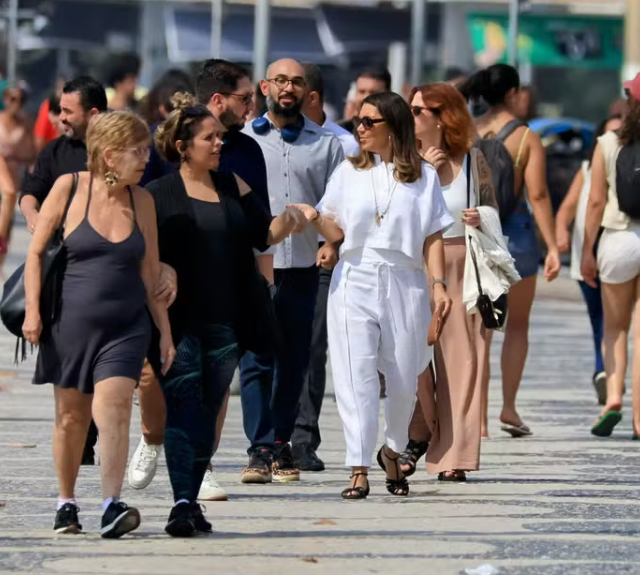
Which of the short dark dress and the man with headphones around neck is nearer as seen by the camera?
the short dark dress

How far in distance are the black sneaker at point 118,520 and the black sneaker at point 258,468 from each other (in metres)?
2.05

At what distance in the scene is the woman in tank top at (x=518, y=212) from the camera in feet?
39.7

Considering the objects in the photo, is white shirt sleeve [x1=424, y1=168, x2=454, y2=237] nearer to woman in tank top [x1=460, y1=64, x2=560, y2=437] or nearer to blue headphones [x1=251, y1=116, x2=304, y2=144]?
blue headphones [x1=251, y1=116, x2=304, y2=144]

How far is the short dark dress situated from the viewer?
8086mm

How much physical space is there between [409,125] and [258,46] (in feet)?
64.1

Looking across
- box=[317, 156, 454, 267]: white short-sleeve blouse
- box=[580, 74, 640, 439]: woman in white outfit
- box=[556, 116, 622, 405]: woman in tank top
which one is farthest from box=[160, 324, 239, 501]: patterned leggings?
box=[556, 116, 622, 405]: woman in tank top

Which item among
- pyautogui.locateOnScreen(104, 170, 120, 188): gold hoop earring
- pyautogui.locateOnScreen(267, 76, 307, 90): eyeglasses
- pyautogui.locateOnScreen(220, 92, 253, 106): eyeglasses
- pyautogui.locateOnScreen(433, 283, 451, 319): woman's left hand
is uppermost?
pyautogui.locateOnScreen(267, 76, 307, 90): eyeglasses

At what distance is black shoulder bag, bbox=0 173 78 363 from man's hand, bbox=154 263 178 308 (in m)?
0.38

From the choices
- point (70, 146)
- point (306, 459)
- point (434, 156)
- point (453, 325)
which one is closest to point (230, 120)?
point (70, 146)

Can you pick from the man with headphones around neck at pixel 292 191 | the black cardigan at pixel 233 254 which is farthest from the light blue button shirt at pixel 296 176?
the black cardigan at pixel 233 254

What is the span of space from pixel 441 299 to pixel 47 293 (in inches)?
83.7

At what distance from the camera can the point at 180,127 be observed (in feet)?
28.4

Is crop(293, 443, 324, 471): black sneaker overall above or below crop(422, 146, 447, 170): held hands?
below

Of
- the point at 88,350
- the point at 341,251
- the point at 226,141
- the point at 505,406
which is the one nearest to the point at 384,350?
the point at 341,251
